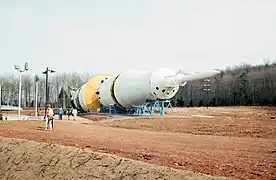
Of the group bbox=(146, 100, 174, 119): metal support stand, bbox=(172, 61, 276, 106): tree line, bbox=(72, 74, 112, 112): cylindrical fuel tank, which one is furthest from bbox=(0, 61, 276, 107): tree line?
bbox=(146, 100, 174, 119): metal support stand

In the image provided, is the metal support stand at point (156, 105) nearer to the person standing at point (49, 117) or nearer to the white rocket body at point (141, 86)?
the white rocket body at point (141, 86)

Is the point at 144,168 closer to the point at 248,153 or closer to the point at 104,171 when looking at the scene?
the point at 104,171

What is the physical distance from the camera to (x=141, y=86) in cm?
4653

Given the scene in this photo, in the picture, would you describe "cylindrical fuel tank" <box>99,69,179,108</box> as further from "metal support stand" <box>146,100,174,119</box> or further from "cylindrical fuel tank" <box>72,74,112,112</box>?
"cylindrical fuel tank" <box>72,74,112,112</box>

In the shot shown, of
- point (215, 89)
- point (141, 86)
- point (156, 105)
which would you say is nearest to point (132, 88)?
point (141, 86)

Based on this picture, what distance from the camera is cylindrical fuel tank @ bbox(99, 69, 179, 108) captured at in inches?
1730

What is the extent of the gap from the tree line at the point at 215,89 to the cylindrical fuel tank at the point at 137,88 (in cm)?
3040

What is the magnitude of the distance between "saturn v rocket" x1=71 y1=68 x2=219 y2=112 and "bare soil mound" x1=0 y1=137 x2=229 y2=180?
26.0 m

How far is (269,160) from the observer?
13383mm

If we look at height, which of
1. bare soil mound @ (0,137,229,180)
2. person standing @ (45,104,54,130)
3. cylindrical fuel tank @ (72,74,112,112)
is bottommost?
bare soil mound @ (0,137,229,180)

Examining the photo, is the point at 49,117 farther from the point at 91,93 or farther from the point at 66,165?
the point at 91,93

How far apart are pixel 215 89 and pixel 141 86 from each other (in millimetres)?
60821

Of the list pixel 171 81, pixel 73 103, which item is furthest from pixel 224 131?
pixel 73 103

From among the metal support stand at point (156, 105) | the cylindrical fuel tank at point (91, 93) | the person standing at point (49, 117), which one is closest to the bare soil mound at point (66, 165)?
the person standing at point (49, 117)
